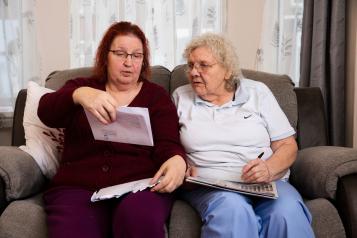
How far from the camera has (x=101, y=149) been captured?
149 centimetres

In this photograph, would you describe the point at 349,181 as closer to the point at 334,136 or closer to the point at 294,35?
the point at 334,136

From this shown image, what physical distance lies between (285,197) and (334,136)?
3.42 ft

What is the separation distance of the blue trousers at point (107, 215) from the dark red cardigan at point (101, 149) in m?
0.07

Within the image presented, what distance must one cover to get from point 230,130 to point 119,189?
48 cm

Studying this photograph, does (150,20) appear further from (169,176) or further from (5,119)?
(169,176)

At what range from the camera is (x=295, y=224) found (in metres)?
1.25

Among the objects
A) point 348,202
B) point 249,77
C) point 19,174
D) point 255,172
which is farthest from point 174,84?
Answer: point 348,202

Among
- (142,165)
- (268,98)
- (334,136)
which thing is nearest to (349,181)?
(268,98)

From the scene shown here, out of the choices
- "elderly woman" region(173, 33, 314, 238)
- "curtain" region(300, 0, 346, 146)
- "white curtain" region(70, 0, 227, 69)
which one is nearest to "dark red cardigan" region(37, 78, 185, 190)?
"elderly woman" region(173, 33, 314, 238)

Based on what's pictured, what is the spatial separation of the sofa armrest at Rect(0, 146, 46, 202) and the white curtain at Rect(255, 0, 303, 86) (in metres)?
1.45

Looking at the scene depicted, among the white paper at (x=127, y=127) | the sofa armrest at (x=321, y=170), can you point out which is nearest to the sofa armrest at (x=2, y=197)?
the white paper at (x=127, y=127)

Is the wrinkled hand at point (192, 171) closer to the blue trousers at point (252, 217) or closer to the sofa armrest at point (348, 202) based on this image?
the blue trousers at point (252, 217)

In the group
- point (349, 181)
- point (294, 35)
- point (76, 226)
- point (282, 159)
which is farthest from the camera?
→ point (294, 35)

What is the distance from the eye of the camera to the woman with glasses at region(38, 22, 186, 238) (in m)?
Answer: 1.24
